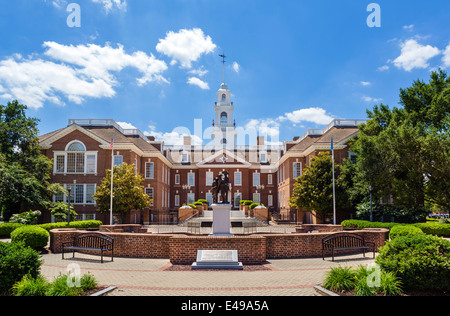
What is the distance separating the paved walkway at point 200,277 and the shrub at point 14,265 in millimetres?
1991

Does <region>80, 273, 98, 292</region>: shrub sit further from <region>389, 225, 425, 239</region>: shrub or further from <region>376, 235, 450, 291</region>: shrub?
<region>389, 225, 425, 239</region>: shrub

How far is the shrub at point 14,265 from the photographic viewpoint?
27.2 ft

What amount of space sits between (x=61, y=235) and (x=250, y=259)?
A: 29.8 feet

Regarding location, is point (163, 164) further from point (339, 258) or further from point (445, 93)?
point (339, 258)

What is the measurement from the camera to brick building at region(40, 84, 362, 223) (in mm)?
40281

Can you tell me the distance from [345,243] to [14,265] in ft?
42.2

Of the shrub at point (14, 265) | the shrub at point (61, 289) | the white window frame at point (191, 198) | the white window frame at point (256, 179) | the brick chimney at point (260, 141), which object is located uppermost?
the brick chimney at point (260, 141)

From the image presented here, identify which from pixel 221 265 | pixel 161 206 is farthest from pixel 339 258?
pixel 161 206

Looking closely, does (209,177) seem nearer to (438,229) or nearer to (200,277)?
(438,229)

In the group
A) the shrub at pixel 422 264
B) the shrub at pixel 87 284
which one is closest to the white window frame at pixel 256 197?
the shrub at pixel 422 264

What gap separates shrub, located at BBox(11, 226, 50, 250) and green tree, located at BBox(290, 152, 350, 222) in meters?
24.1

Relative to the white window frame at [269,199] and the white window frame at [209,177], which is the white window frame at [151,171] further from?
the white window frame at [269,199]
